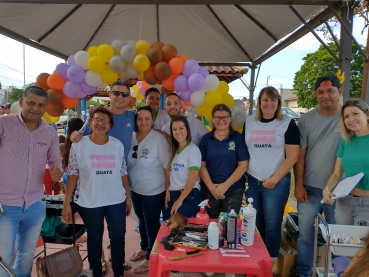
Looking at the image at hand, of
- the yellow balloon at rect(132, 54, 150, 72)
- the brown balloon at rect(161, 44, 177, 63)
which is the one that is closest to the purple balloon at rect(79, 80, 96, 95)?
the yellow balloon at rect(132, 54, 150, 72)

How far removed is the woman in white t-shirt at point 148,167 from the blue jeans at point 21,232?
2.92 feet

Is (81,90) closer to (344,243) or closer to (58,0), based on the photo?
(58,0)

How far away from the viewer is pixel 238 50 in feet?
17.1

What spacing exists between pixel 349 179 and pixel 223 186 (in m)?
1.04

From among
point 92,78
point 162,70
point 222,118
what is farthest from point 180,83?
point 92,78

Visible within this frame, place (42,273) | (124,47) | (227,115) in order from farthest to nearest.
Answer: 1. (124,47)
2. (227,115)
3. (42,273)

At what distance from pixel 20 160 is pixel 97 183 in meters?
0.63

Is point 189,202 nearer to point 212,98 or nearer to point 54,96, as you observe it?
point 212,98

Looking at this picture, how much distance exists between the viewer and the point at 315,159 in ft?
8.27

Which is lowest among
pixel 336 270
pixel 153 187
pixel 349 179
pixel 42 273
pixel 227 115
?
pixel 42 273

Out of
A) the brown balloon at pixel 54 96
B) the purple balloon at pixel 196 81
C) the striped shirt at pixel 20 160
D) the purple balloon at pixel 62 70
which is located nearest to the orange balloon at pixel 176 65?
the purple balloon at pixel 196 81

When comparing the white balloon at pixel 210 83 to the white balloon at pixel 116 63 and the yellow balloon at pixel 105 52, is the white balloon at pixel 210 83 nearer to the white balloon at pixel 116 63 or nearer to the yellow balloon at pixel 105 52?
the white balloon at pixel 116 63

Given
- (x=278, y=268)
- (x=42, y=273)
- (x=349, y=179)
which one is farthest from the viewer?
(x=278, y=268)

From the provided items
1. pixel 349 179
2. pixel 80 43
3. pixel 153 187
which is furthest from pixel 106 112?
pixel 80 43
